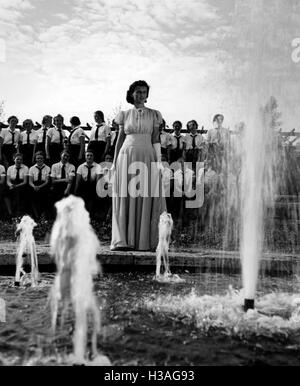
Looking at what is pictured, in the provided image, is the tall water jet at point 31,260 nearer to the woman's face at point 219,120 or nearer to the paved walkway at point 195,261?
the paved walkway at point 195,261

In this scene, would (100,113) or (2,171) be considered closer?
(2,171)

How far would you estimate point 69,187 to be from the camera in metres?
8.87

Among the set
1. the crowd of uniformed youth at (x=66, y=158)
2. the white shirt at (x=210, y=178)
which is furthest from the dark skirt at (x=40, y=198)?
the white shirt at (x=210, y=178)

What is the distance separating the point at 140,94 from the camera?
6.18 metres

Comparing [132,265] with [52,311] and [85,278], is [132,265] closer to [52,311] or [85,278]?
[52,311]

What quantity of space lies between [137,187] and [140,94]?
50.6 inches

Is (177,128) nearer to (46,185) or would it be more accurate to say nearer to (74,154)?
(74,154)

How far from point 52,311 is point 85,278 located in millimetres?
625

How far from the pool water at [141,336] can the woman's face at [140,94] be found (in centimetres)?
286

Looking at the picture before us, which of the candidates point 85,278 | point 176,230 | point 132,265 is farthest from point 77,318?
point 176,230

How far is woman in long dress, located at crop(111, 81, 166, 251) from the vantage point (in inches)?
249

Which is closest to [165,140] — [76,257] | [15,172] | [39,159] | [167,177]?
[167,177]

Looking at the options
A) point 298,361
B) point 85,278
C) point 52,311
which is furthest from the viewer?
point 52,311

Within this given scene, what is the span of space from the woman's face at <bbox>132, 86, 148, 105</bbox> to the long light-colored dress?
13cm
